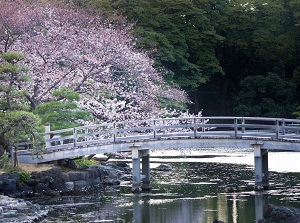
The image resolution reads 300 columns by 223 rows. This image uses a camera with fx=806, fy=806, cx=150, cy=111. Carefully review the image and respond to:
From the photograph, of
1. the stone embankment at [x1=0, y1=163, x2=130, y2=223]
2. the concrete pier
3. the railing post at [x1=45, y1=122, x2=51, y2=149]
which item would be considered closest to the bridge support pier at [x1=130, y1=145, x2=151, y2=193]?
the concrete pier

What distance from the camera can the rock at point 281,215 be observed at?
22547mm

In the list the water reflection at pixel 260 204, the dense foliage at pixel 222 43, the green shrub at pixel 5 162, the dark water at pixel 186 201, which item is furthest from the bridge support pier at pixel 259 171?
the dense foliage at pixel 222 43

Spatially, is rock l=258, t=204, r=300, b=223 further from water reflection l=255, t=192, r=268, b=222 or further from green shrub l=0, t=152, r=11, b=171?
green shrub l=0, t=152, r=11, b=171

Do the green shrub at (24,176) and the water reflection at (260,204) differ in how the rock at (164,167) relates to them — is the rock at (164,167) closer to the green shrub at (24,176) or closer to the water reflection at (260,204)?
the water reflection at (260,204)

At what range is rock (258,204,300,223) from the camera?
888 inches

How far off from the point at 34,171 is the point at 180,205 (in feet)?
20.9

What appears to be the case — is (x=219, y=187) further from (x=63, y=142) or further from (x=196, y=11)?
(x=196, y=11)

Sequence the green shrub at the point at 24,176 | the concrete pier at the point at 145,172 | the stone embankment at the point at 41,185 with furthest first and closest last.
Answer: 1. the concrete pier at the point at 145,172
2. the green shrub at the point at 24,176
3. the stone embankment at the point at 41,185

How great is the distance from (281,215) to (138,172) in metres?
11.0

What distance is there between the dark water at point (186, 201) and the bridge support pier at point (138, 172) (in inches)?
16.7

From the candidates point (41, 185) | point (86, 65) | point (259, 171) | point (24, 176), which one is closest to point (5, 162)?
point (24, 176)

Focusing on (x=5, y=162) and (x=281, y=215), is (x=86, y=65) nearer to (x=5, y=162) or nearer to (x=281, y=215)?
(x=5, y=162)

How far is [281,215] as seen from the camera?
75.0 ft

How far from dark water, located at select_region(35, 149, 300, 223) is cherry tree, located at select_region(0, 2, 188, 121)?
16.3 ft
